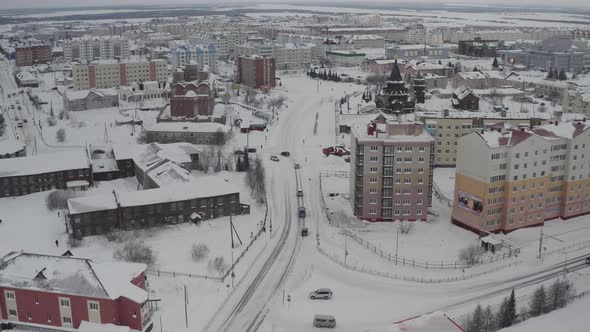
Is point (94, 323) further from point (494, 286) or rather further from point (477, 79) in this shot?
point (477, 79)

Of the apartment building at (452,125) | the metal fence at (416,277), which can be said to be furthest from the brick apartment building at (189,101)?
the metal fence at (416,277)

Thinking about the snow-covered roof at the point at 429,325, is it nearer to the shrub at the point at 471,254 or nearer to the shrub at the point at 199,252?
the shrub at the point at 471,254

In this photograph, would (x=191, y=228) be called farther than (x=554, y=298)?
Yes

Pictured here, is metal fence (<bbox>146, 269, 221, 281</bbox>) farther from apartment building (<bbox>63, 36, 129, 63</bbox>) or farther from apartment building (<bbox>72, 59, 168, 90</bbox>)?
apartment building (<bbox>63, 36, 129, 63</bbox>)

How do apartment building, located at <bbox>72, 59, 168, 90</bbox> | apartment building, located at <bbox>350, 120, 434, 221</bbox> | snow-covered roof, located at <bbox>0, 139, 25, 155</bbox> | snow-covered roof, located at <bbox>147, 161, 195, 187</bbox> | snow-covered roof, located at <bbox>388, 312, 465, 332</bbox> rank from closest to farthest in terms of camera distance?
snow-covered roof, located at <bbox>388, 312, 465, 332</bbox> < apartment building, located at <bbox>350, 120, 434, 221</bbox> < snow-covered roof, located at <bbox>147, 161, 195, 187</bbox> < snow-covered roof, located at <bbox>0, 139, 25, 155</bbox> < apartment building, located at <bbox>72, 59, 168, 90</bbox>

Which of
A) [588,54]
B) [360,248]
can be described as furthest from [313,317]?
[588,54]

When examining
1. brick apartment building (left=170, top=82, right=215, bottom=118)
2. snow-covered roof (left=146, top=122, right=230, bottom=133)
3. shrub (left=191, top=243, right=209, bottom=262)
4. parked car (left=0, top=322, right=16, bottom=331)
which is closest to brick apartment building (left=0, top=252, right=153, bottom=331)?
parked car (left=0, top=322, right=16, bottom=331)
